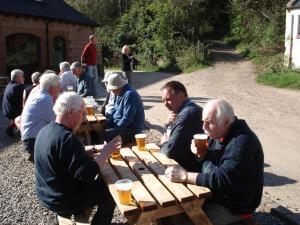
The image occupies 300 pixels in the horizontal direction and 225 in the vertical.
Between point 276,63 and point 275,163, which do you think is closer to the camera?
point 275,163

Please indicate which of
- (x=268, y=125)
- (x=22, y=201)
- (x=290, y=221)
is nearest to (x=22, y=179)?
(x=22, y=201)

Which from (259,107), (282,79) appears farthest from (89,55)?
(282,79)

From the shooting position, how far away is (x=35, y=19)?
640 inches

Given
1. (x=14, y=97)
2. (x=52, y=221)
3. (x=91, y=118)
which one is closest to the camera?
(x=52, y=221)

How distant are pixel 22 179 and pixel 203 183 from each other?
11.7 ft

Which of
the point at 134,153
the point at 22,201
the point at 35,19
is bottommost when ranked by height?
the point at 22,201

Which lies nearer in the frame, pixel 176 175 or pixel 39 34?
pixel 176 175

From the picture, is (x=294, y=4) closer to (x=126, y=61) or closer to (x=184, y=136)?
(x=126, y=61)

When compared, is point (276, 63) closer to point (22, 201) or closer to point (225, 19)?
point (225, 19)

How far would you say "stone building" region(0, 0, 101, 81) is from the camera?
49.8 ft

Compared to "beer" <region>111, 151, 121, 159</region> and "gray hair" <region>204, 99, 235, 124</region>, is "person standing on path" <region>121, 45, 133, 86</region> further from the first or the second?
"gray hair" <region>204, 99, 235, 124</region>

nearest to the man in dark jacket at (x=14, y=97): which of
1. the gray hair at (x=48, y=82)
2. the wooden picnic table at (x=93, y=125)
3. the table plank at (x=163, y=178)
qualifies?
the wooden picnic table at (x=93, y=125)

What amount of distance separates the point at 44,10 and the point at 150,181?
1546cm

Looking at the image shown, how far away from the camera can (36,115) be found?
17.2 feet
